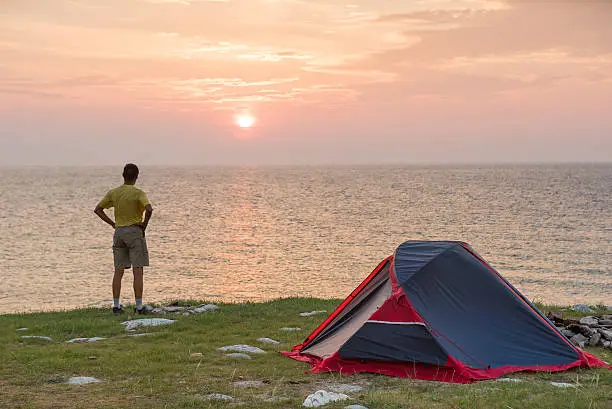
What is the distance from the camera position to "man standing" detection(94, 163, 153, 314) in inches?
647

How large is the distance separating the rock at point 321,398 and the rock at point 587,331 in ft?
21.5

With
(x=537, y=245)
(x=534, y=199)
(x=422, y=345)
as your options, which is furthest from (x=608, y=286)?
(x=534, y=199)

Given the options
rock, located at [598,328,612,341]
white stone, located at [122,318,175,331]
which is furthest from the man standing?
rock, located at [598,328,612,341]

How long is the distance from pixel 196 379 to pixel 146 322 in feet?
17.7

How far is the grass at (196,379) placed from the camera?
938 centimetres

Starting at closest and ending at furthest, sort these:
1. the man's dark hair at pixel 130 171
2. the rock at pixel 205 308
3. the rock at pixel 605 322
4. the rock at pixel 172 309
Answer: the rock at pixel 605 322 < the man's dark hair at pixel 130 171 < the rock at pixel 172 309 < the rock at pixel 205 308

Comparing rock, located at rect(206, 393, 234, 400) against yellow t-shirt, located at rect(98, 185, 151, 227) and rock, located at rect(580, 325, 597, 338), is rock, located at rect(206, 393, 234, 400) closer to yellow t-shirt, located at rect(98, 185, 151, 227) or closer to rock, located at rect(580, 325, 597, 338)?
yellow t-shirt, located at rect(98, 185, 151, 227)

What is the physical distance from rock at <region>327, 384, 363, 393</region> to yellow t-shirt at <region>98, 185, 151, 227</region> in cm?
768

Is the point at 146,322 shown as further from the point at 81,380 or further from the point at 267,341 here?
the point at 81,380

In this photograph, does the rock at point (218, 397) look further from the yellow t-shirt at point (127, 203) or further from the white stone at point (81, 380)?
the yellow t-shirt at point (127, 203)

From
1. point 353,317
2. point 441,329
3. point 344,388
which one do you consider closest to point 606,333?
point 441,329

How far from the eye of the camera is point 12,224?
66688mm

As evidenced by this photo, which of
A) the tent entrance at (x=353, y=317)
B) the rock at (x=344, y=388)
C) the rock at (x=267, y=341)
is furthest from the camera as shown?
the rock at (x=267, y=341)

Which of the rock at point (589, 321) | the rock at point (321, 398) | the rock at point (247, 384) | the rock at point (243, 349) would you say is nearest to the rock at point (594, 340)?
the rock at point (589, 321)
